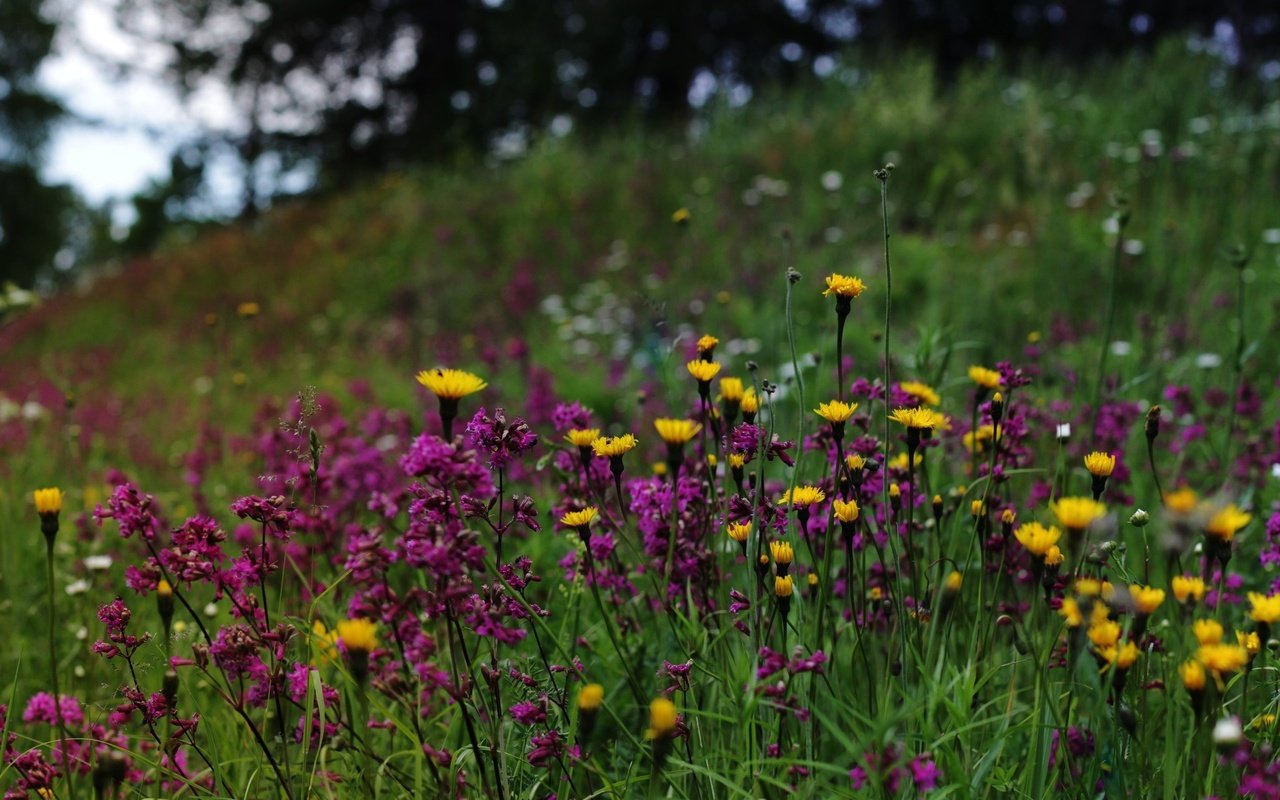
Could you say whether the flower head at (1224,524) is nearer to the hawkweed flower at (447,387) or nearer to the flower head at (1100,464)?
the flower head at (1100,464)

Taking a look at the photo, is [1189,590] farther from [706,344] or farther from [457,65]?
[457,65]

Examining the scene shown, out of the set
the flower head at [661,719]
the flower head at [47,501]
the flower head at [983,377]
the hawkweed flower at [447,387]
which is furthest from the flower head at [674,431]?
the flower head at [47,501]

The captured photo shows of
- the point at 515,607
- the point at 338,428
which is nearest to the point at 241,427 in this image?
the point at 338,428

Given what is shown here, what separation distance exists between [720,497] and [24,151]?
1048 inches

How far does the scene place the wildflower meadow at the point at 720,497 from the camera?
1209 mm

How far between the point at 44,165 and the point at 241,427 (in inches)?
884

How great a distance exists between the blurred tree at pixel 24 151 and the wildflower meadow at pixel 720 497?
17080 mm

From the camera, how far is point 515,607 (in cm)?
130

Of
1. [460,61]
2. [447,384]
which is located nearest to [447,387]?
[447,384]

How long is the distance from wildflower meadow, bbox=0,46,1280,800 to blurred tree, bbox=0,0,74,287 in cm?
1708

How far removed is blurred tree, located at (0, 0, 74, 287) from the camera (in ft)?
69.5

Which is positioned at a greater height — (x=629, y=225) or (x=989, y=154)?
(x=989, y=154)

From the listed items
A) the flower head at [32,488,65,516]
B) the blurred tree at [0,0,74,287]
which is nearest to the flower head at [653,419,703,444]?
the flower head at [32,488,65,516]

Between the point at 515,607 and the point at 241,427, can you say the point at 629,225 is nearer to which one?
the point at 241,427
